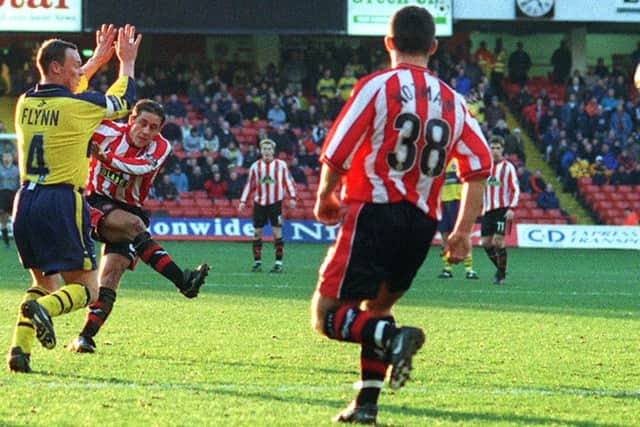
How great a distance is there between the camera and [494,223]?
715 inches

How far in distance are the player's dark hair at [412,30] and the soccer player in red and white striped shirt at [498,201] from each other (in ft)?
39.2

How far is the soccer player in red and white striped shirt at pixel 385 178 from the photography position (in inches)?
232

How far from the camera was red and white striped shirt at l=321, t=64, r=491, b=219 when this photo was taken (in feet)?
19.3

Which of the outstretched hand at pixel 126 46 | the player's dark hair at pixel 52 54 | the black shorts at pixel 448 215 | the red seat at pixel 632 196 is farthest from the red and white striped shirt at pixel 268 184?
the red seat at pixel 632 196

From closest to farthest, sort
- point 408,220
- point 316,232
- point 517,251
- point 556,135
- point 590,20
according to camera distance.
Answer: point 408,220 < point 517,251 < point 316,232 < point 556,135 < point 590,20

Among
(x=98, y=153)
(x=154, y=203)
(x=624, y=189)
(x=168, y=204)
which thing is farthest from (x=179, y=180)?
(x=98, y=153)

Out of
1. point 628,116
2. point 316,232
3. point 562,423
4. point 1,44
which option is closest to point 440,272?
point 316,232

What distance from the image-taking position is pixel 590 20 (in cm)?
3638

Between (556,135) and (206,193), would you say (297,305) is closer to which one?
(206,193)

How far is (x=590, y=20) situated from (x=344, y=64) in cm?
706

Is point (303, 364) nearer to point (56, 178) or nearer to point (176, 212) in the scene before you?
point (56, 178)

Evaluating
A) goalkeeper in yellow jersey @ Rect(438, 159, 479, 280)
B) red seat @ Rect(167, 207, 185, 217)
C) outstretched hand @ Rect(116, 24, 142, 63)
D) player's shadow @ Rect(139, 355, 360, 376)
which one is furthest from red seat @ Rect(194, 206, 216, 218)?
outstretched hand @ Rect(116, 24, 142, 63)

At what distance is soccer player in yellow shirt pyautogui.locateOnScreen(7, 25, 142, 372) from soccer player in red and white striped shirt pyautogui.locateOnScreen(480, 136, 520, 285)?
10.7 metres

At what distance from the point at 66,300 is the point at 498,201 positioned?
1137cm
